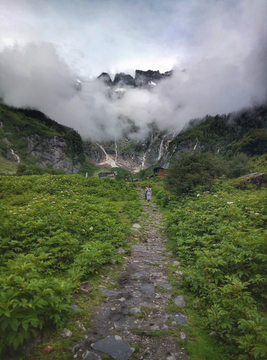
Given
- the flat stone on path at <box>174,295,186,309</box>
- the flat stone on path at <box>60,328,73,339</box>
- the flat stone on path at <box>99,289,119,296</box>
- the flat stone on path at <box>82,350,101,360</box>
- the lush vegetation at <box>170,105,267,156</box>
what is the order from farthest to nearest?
the lush vegetation at <box>170,105,267,156</box> < the flat stone on path at <box>99,289,119,296</box> < the flat stone on path at <box>174,295,186,309</box> < the flat stone on path at <box>60,328,73,339</box> < the flat stone on path at <box>82,350,101,360</box>

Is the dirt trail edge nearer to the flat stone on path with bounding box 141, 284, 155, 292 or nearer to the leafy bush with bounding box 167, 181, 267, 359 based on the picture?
the flat stone on path with bounding box 141, 284, 155, 292

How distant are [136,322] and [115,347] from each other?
0.89 m

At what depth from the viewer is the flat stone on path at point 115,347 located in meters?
3.74

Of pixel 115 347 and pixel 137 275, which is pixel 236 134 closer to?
pixel 137 275

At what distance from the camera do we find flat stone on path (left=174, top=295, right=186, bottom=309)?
539 centimetres

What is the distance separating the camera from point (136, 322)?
185 inches

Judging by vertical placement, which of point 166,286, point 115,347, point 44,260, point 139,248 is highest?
point 44,260

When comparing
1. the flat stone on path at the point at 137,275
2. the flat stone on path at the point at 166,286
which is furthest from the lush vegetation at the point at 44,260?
the flat stone on path at the point at 166,286

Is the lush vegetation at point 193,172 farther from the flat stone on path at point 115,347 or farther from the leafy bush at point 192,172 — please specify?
the flat stone on path at point 115,347

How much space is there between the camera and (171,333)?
4.37 m

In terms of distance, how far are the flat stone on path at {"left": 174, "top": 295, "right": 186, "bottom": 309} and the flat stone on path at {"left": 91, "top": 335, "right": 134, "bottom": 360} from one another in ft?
6.31

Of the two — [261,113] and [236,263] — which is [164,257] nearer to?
Result: [236,263]

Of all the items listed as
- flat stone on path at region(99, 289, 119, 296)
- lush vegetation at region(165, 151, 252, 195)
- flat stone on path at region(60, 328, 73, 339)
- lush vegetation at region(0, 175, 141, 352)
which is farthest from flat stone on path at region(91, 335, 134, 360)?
lush vegetation at region(165, 151, 252, 195)

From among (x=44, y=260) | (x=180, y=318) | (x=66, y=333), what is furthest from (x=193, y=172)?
(x=66, y=333)
